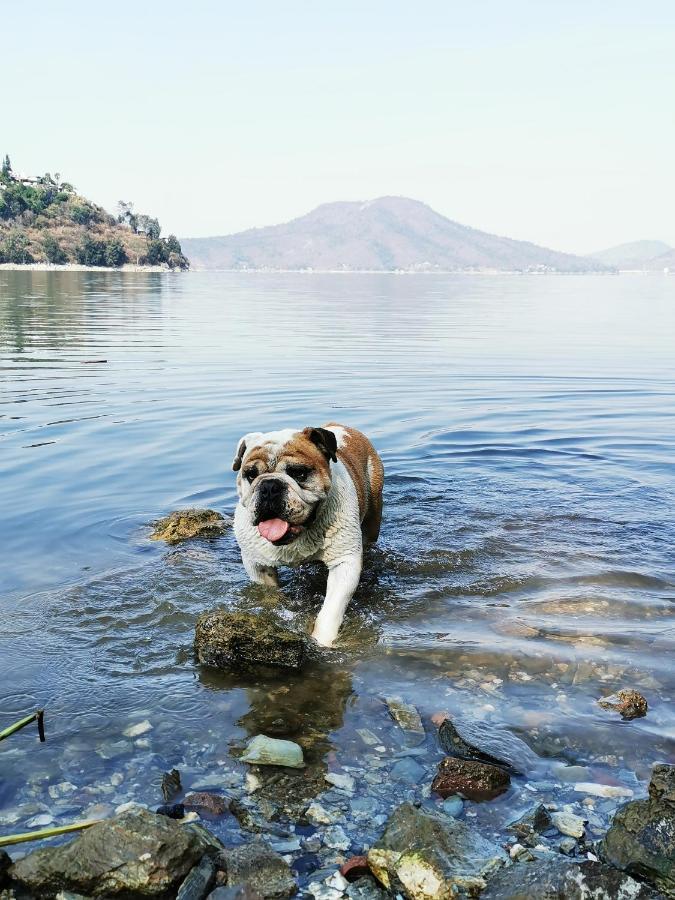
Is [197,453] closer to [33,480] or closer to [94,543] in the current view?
[33,480]

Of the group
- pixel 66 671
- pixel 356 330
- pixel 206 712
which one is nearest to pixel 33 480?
pixel 66 671

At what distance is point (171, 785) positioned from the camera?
465 cm

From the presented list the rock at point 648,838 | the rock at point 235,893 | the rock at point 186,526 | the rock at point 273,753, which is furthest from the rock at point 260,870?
the rock at point 186,526

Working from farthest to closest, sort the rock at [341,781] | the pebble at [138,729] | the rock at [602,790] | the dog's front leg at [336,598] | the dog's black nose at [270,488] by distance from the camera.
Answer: the dog's front leg at [336,598], the dog's black nose at [270,488], the pebble at [138,729], the rock at [341,781], the rock at [602,790]

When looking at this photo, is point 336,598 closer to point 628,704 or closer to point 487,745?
point 487,745

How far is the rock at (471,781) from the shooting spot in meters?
4.59

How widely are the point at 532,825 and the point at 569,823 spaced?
0.20 metres

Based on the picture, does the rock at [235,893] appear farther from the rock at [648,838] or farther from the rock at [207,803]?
the rock at [648,838]

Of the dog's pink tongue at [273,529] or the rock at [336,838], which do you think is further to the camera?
the dog's pink tongue at [273,529]

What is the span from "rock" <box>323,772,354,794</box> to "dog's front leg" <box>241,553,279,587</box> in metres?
2.81

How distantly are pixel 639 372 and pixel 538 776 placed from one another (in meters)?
21.3

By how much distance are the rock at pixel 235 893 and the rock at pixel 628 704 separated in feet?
9.18

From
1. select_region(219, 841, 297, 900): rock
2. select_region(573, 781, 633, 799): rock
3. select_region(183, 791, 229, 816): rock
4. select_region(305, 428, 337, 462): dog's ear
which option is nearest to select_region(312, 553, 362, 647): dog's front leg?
select_region(305, 428, 337, 462): dog's ear

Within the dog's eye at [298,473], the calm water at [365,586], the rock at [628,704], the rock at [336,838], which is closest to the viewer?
the rock at [336,838]
